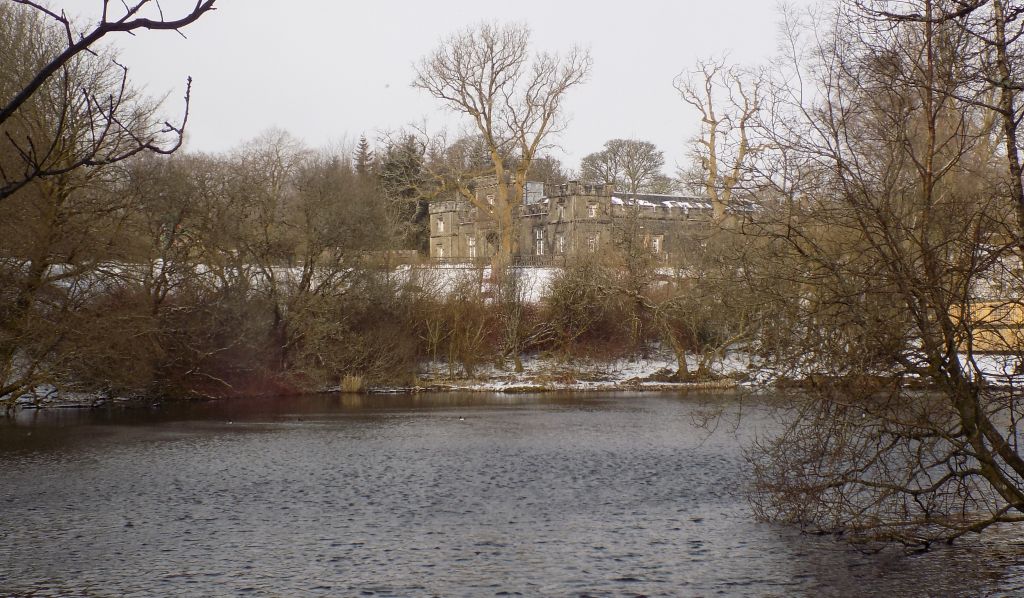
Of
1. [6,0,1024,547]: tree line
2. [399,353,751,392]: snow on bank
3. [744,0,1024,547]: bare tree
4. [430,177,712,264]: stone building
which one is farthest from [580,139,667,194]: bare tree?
[744,0,1024,547]: bare tree

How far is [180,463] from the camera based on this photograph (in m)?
18.4

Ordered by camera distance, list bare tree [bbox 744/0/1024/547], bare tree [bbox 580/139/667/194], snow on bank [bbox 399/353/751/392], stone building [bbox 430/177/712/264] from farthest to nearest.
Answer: bare tree [bbox 580/139/667/194], stone building [bbox 430/177/712/264], snow on bank [bbox 399/353/751/392], bare tree [bbox 744/0/1024/547]

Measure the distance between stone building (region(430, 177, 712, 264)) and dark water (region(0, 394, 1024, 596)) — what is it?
17828 millimetres

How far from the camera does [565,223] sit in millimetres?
64000

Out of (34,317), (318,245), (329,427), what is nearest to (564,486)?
(329,427)

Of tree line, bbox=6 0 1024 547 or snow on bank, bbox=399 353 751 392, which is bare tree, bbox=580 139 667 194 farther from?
snow on bank, bbox=399 353 751 392

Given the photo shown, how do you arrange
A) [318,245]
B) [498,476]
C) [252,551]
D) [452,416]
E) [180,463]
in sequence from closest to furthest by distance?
[252,551] → [498,476] → [180,463] → [452,416] → [318,245]

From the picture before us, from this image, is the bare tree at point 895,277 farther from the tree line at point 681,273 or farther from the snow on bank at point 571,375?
the snow on bank at point 571,375

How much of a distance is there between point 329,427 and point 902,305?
56.5ft

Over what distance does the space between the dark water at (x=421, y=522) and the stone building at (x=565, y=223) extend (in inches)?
702

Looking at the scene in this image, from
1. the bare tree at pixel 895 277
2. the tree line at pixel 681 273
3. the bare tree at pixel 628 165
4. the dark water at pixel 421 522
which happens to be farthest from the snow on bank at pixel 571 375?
the bare tree at pixel 628 165

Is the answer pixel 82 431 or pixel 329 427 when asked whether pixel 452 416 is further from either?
pixel 82 431

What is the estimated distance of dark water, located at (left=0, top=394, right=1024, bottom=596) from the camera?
32.3 feet

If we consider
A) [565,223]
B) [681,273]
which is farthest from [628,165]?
[681,273]
